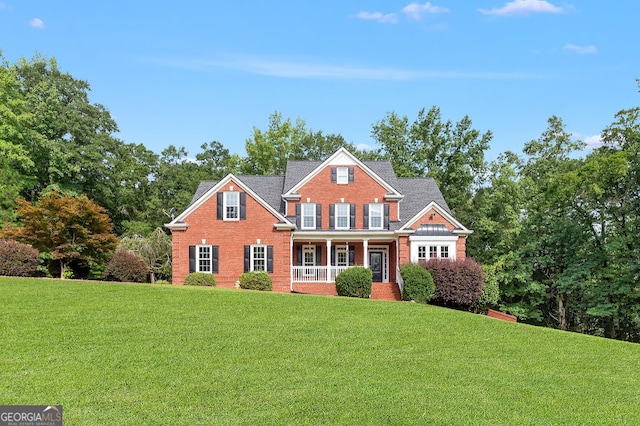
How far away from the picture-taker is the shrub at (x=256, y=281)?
80.1 feet

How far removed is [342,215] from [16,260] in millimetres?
15837

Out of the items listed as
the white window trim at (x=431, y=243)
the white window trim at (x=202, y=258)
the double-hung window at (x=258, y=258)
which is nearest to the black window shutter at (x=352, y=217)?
the white window trim at (x=431, y=243)

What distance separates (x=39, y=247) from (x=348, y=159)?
16607 millimetres

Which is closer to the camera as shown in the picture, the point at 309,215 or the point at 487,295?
the point at 487,295

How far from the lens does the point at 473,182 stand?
129 feet

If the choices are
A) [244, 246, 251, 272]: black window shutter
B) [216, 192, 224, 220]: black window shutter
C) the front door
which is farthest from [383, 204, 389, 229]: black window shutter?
[216, 192, 224, 220]: black window shutter

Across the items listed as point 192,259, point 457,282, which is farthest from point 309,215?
point 457,282

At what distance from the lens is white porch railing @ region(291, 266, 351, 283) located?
90.6 feet

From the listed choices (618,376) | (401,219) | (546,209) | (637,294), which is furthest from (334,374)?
(546,209)

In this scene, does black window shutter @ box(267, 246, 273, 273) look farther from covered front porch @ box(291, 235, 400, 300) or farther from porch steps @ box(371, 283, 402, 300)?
porch steps @ box(371, 283, 402, 300)

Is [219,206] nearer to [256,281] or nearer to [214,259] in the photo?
[214,259]
